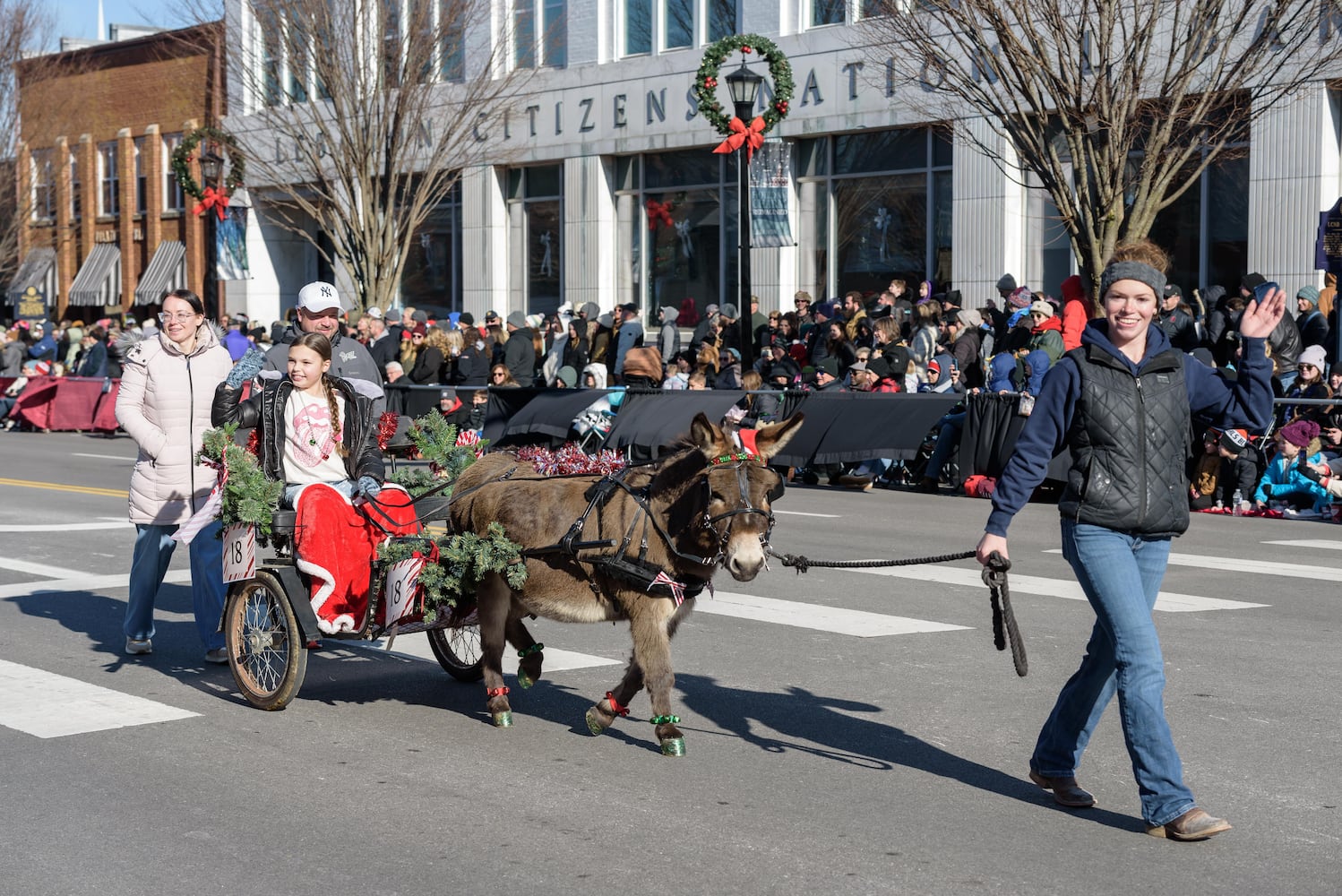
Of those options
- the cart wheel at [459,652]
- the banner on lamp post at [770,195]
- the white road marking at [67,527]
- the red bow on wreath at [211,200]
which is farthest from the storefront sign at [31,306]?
the cart wheel at [459,652]

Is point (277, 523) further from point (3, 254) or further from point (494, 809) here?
point (3, 254)

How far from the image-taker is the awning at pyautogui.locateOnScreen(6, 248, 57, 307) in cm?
5012

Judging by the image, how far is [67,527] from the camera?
590 inches

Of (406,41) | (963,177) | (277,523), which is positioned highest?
(406,41)

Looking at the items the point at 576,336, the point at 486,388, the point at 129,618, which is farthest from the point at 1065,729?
the point at 576,336

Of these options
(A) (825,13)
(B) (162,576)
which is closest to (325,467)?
(B) (162,576)

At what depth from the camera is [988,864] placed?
5.34 metres

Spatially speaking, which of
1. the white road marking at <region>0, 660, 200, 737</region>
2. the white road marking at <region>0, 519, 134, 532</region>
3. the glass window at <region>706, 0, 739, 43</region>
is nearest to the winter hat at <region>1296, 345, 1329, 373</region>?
the white road marking at <region>0, 519, 134, 532</region>

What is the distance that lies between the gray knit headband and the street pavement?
1.86 m

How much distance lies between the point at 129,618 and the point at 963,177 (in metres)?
19.0

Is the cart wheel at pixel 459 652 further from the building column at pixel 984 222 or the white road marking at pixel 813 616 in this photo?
the building column at pixel 984 222

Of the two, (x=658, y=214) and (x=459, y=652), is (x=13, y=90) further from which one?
(x=459, y=652)

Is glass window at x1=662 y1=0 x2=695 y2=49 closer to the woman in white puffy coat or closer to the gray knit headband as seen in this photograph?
the woman in white puffy coat

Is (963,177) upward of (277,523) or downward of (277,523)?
upward
